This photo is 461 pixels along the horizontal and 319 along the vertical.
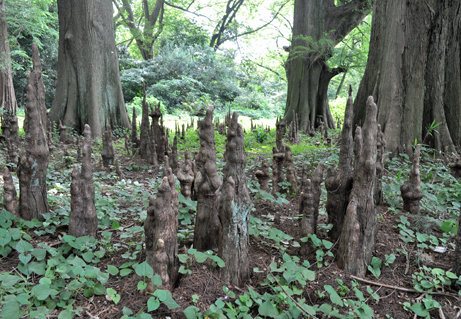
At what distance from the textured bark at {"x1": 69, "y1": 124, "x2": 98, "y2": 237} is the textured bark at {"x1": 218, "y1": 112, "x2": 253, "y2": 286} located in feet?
4.00

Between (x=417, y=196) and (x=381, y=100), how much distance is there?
117 inches

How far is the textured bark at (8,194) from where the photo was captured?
2.57m

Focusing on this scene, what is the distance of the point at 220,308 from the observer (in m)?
1.77

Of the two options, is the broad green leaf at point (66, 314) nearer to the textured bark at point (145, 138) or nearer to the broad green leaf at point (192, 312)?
the broad green leaf at point (192, 312)

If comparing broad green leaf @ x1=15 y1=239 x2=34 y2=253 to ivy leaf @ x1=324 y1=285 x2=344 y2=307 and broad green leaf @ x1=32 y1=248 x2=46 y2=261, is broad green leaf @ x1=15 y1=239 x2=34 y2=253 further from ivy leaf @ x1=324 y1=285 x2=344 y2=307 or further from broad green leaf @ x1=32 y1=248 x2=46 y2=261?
ivy leaf @ x1=324 y1=285 x2=344 y2=307

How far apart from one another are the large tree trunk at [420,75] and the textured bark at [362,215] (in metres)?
3.42

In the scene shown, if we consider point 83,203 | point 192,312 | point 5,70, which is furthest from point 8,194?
point 5,70

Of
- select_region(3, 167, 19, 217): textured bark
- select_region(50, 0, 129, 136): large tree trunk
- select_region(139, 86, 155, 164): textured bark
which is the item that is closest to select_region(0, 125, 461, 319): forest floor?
select_region(3, 167, 19, 217): textured bark

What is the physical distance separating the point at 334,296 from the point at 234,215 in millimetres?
790

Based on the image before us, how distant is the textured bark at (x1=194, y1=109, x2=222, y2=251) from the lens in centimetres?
230

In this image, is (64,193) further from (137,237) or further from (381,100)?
(381,100)

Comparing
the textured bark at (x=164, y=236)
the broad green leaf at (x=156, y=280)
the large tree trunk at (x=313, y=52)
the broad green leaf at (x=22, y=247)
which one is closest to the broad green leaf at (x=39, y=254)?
the broad green leaf at (x=22, y=247)

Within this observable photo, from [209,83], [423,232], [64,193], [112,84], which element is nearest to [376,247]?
[423,232]

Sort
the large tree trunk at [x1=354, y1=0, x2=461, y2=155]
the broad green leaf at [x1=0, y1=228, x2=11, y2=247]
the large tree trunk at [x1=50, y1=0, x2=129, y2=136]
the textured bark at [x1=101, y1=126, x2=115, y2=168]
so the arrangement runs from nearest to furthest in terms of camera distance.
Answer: the broad green leaf at [x1=0, y1=228, x2=11, y2=247] < the textured bark at [x1=101, y1=126, x2=115, y2=168] < the large tree trunk at [x1=354, y1=0, x2=461, y2=155] < the large tree trunk at [x1=50, y1=0, x2=129, y2=136]
